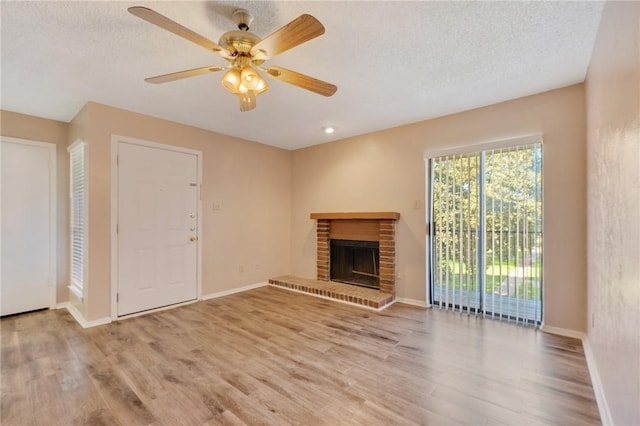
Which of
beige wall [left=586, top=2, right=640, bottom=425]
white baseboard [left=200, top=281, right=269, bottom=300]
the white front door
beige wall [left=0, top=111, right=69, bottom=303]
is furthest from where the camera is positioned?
white baseboard [left=200, top=281, right=269, bottom=300]

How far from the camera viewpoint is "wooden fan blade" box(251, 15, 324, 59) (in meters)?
1.41

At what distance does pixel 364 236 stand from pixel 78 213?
3.73 metres

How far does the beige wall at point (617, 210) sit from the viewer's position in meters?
1.20

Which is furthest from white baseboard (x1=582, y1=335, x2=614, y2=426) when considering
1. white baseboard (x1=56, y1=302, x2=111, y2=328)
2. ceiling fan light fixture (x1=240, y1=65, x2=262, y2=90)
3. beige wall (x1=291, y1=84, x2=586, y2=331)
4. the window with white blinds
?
the window with white blinds

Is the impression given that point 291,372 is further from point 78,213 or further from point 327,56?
point 78,213

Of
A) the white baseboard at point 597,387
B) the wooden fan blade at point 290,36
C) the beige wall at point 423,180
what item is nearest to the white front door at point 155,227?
the beige wall at point 423,180

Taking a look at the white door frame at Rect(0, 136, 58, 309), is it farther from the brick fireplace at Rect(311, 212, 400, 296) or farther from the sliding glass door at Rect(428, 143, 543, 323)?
the sliding glass door at Rect(428, 143, 543, 323)

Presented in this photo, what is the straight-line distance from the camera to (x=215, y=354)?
8.03 ft

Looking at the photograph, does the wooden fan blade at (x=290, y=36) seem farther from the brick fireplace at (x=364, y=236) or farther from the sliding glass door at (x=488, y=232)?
the brick fireplace at (x=364, y=236)

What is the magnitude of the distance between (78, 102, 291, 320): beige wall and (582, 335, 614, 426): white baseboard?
4.03 metres

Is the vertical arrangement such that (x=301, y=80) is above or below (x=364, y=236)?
above

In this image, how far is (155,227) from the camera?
3588mm

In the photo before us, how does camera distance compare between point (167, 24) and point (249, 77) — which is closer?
point (167, 24)

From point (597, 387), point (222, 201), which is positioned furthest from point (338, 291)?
point (597, 387)
